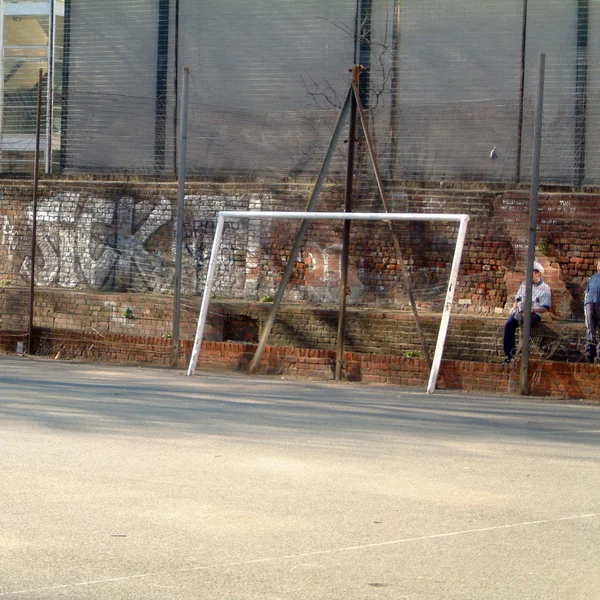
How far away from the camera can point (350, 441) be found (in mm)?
8891

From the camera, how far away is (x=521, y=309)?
44.6ft

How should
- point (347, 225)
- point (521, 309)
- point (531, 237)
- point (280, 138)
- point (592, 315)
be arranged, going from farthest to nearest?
point (280, 138)
point (347, 225)
point (521, 309)
point (592, 315)
point (531, 237)

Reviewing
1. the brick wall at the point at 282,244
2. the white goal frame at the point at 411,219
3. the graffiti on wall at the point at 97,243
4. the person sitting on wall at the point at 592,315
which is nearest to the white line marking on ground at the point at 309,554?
the white goal frame at the point at 411,219

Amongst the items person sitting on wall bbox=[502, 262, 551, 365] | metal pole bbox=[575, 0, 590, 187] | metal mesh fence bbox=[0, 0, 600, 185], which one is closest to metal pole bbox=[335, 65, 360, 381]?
metal mesh fence bbox=[0, 0, 600, 185]

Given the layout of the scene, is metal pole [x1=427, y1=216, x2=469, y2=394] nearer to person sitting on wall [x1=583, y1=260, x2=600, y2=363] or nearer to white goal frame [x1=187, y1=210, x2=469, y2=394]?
white goal frame [x1=187, y1=210, x2=469, y2=394]

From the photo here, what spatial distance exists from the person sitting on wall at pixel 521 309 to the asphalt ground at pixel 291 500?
2.20 meters

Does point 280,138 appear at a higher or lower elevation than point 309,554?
higher

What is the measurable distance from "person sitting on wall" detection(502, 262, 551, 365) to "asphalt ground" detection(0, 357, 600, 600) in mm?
2204

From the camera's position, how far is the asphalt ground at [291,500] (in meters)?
4.91

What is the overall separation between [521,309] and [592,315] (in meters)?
0.90

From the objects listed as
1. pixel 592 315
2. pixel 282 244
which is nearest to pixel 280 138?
pixel 282 244

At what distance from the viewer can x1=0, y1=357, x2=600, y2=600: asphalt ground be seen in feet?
16.1

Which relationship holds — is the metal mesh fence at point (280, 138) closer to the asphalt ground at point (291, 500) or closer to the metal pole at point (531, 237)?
the metal pole at point (531, 237)

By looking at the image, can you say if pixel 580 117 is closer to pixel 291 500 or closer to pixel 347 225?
pixel 347 225
